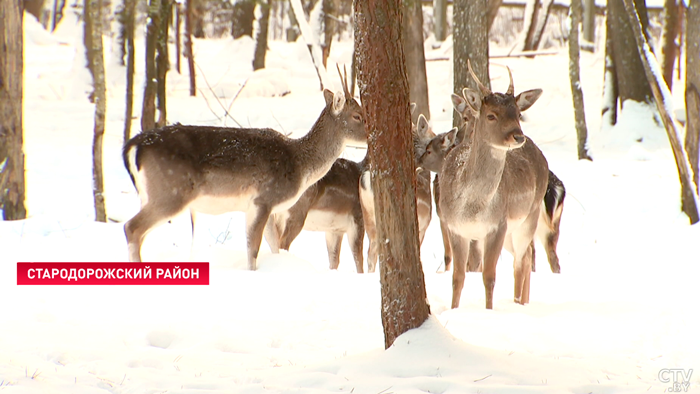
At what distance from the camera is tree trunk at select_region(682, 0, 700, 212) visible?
10.7 meters

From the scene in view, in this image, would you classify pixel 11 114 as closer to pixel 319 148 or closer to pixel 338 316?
pixel 319 148

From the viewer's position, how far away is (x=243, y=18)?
25.8 m

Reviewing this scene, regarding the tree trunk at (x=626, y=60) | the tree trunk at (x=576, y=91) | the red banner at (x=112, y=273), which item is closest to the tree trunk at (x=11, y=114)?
the red banner at (x=112, y=273)

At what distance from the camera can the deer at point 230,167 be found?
7.38m

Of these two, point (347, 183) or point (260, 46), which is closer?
point (347, 183)

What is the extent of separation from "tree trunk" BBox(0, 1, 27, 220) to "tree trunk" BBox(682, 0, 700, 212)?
8456 mm

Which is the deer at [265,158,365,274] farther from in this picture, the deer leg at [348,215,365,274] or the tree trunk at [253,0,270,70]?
the tree trunk at [253,0,270,70]

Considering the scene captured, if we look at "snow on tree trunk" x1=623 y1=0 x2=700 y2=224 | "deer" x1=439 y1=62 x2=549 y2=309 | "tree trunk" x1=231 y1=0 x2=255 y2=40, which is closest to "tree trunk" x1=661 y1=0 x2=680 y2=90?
"snow on tree trunk" x1=623 y1=0 x2=700 y2=224

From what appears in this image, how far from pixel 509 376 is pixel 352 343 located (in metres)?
1.27

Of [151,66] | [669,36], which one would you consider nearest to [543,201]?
[151,66]

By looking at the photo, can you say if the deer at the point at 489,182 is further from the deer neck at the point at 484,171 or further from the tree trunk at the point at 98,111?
the tree trunk at the point at 98,111

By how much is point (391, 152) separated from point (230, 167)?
344cm

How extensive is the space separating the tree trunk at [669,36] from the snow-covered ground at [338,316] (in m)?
3.19

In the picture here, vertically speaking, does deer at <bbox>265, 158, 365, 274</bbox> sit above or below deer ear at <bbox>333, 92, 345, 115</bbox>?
below
